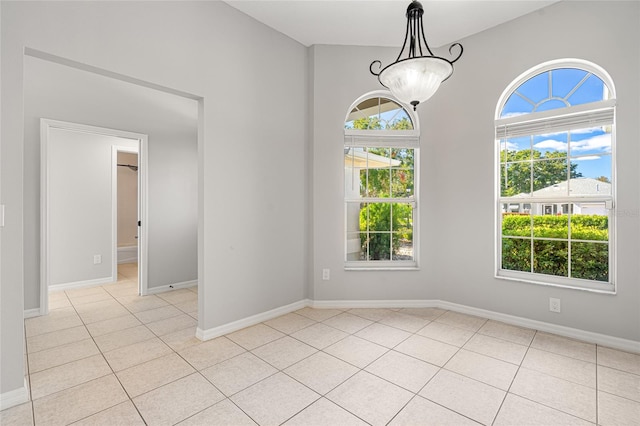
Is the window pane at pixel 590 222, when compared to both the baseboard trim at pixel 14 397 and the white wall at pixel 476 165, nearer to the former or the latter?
the white wall at pixel 476 165

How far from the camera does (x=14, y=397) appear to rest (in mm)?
1814

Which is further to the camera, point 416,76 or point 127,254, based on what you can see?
point 127,254

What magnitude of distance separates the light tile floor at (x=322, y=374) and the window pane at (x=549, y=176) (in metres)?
1.36

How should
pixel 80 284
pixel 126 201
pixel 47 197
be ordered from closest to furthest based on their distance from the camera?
pixel 47 197 < pixel 80 284 < pixel 126 201

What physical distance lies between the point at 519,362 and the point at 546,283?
39.4 inches

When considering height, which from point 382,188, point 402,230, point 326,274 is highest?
point 382,188

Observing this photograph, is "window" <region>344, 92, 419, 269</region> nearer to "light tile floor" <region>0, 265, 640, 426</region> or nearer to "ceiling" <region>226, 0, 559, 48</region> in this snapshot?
"ceiling" <region>226, 0, 559, 48</region>

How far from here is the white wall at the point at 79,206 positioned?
→ 4.35 meters

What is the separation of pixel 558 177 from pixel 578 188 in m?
0.19

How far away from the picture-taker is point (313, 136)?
3.59 metres

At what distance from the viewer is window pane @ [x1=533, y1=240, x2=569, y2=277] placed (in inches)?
115

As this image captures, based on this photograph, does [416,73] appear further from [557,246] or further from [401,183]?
[557,246]

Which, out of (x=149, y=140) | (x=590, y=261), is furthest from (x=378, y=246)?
(x=149, y=140)

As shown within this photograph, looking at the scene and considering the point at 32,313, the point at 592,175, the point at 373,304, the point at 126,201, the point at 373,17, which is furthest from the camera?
the point at 126,201
